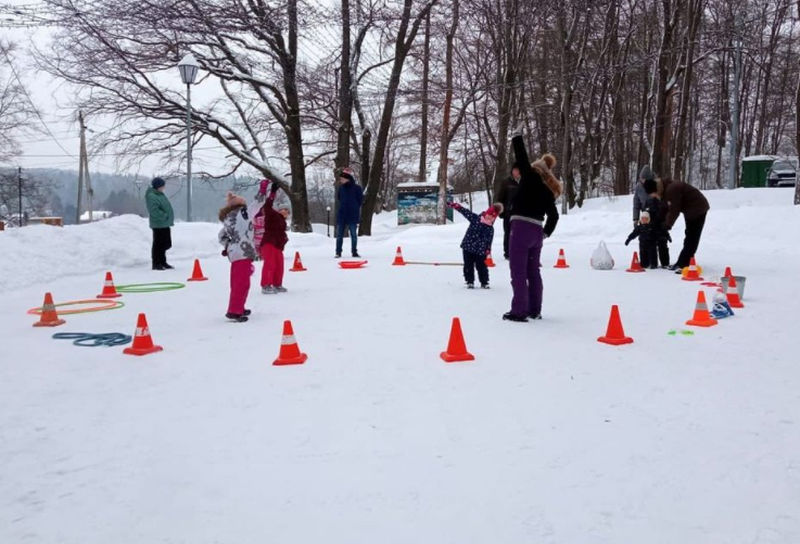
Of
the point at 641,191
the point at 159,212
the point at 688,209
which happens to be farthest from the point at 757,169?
the point at 159,212

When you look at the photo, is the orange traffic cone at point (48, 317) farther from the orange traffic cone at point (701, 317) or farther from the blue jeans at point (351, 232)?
the blue jeans at point (351, 232)

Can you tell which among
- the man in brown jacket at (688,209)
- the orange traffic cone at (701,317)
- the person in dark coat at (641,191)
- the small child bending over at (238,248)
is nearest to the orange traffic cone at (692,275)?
the man in brown jacket at (688,209)

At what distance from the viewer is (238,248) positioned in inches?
277

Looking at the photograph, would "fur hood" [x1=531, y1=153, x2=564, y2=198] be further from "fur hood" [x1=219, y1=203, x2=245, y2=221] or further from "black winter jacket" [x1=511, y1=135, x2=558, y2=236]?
"fur hood" [x1=219, y1=203, x2=245, y2=221]

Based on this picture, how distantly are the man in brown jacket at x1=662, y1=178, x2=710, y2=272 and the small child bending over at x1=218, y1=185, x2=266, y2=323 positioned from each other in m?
7.42

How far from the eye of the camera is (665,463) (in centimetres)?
308

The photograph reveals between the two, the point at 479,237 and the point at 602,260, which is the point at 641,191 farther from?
the point at 479,237

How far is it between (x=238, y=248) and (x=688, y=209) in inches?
308

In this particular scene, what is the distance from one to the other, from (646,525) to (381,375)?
249 centimetres

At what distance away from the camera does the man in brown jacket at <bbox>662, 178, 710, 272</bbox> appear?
10.4 m

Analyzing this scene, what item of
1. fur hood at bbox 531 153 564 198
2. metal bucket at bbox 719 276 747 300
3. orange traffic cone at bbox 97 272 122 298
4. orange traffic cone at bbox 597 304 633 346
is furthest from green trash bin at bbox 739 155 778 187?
orange traffic cone at bbox 97 272 122 298

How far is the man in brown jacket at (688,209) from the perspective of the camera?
1040cm

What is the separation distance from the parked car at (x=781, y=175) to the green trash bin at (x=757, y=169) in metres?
1.03

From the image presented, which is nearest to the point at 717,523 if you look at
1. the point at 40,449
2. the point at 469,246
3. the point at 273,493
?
the point at 273,493
